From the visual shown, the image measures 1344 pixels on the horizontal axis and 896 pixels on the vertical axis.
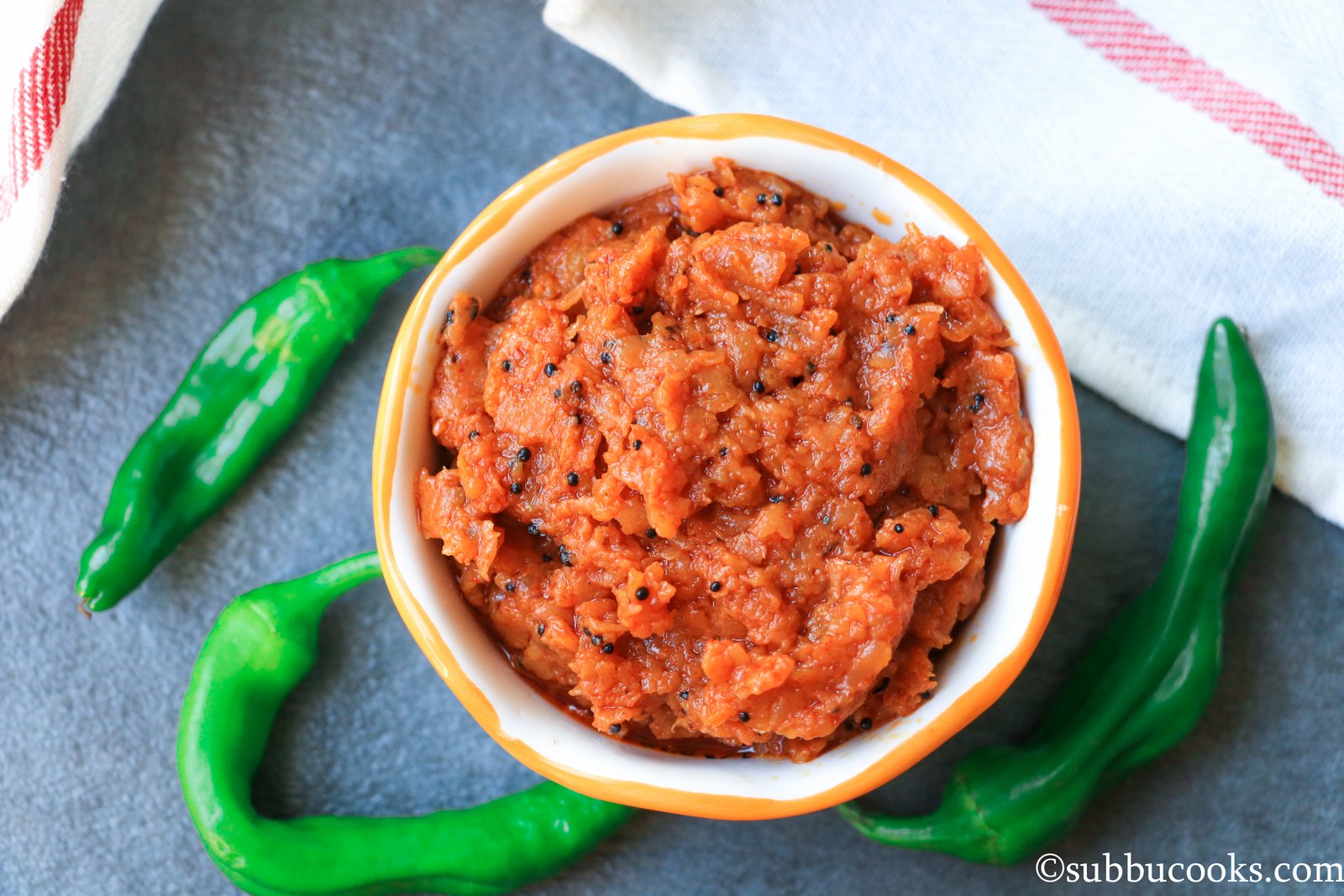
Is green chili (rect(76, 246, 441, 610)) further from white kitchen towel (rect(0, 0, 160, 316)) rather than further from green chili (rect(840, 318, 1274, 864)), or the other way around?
green chili (rect(840, 318, 1274, 864))

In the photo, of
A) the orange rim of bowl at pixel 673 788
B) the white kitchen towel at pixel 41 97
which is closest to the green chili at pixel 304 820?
the orange rim of bowl at pixel 673 788

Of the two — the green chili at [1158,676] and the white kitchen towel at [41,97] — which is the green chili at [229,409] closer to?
the white kitchen towel at [41,97]

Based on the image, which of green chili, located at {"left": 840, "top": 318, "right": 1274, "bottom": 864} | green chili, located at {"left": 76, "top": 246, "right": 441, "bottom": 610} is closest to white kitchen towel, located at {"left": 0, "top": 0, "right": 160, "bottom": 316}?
green chili, located at {"left": 76, "top": 246, "right": 441, "bottom": 610}

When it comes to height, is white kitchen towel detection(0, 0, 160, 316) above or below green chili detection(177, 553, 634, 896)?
above

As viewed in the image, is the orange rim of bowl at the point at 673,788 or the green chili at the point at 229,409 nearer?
the orange rim of bowl at the point at 673,788

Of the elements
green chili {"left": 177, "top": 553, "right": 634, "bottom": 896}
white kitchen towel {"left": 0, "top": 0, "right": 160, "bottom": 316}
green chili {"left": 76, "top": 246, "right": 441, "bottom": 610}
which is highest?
white kitchen towel {"left": 0, "top": 0, "right": 160, "bottom": 316}

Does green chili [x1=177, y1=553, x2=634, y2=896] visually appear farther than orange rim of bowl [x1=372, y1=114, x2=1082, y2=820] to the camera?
Yes

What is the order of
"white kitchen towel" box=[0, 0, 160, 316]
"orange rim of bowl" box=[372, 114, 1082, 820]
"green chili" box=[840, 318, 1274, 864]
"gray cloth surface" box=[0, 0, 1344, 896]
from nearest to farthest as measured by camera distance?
"orange rim of bowl" box=[372, 114, 1082, 820]
"white kitchen towel" box=[0, 0, 160, 316]
"green chili" box=[840, 318, 1274, 864]
"gray cloth surface" box=[0, 0, 1344, 896]
